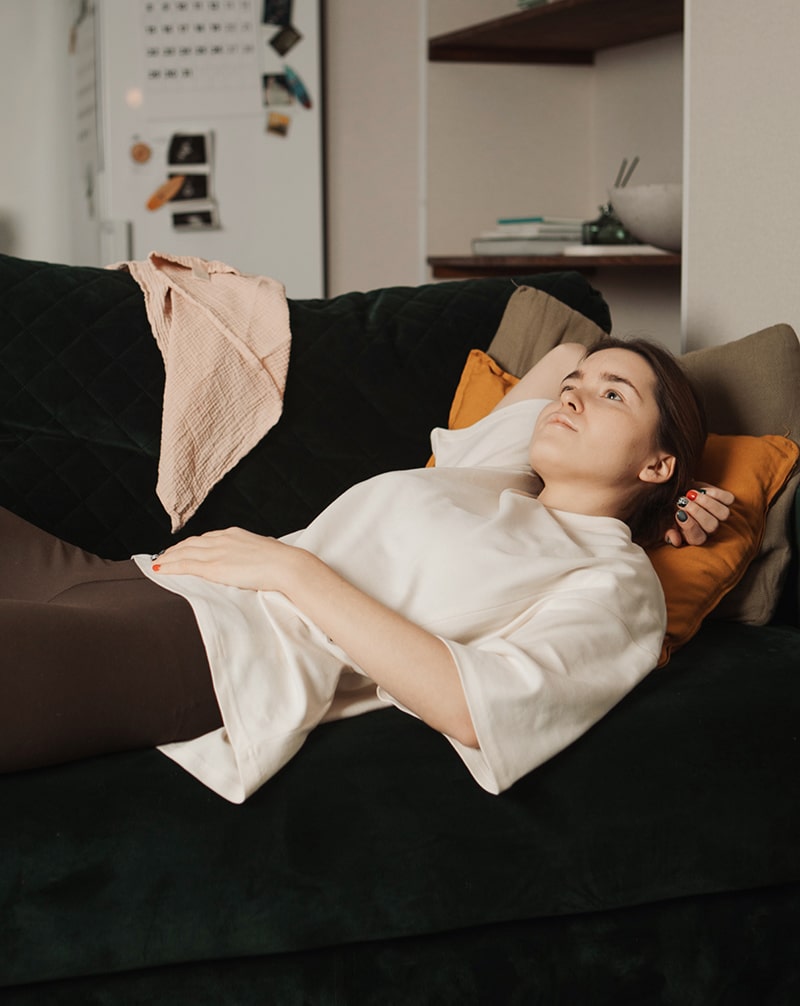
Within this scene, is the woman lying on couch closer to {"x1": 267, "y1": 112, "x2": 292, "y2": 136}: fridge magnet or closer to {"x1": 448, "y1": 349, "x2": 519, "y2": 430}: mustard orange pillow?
{"x1": 448, "y1": 349, "x2": 519, "y2": 430}: mustard orange pillow

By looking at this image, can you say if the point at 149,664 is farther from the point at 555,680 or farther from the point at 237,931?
the point at 555,680

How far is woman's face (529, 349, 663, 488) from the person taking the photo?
1.60 metres

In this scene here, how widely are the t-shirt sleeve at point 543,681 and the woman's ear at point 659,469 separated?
30 centimetres

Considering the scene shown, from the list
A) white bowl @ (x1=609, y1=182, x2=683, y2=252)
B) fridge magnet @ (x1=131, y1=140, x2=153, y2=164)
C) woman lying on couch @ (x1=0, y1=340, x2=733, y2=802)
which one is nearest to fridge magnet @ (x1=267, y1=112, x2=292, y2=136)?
fridge magnet @ (x1=131, y1=140, x2=153, y2=164)

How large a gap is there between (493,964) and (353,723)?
0.32m

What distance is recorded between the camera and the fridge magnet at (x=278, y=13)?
3975 mm

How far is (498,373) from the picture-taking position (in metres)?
2.02

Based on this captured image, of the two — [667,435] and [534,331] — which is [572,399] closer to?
[667,435]

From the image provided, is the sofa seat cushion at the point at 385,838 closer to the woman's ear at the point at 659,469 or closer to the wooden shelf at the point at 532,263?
the woman's ear at the point at 659,469

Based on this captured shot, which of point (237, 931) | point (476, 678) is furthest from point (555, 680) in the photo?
point (237, 931)

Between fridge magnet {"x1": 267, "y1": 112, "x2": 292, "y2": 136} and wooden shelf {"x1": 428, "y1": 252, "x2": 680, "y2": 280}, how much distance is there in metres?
0.79

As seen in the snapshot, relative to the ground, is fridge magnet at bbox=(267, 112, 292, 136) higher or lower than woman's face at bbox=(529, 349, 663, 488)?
higher

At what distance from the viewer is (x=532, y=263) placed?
333 centimetres

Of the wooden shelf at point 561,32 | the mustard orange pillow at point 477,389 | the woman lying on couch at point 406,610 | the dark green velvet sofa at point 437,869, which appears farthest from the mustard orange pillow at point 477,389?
the wooden shelf at point 561,32
